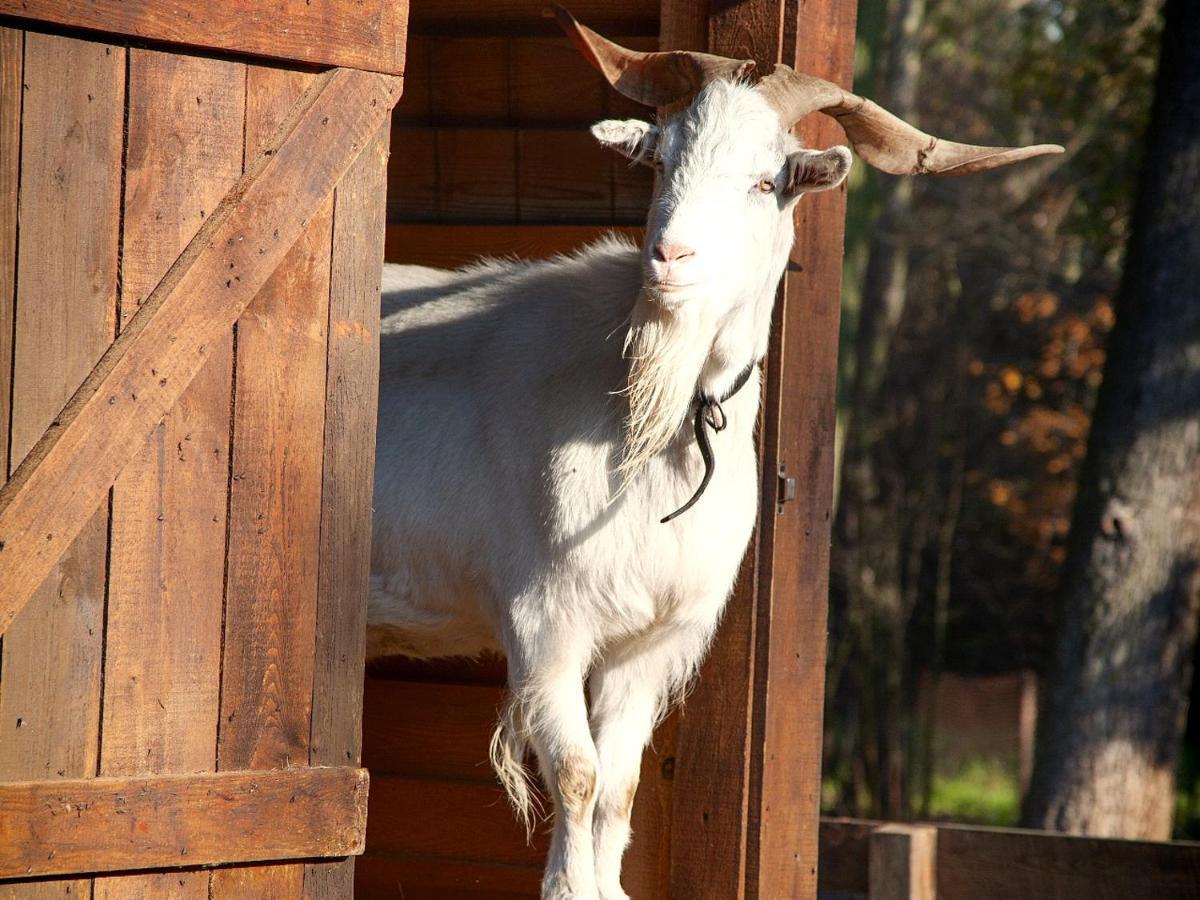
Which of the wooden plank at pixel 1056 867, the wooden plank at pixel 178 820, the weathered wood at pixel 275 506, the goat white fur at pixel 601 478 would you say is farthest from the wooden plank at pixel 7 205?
the wooden plank at pixel 1056 867

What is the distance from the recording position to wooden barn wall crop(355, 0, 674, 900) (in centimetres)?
496

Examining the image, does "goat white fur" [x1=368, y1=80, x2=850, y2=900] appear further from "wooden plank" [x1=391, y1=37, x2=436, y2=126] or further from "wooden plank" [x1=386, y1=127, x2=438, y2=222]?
"wooden plank" [x1=391, y1=37, x2=436, y2=126]

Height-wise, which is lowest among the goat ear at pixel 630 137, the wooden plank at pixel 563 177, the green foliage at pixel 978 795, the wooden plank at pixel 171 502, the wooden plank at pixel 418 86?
the green foliage at pixel 978 795

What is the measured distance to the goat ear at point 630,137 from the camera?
375 centimetres

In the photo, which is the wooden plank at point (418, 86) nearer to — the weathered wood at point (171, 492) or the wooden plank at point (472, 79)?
the wooden plank at point (472, 79)

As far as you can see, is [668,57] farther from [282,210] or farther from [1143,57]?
[1143,57]

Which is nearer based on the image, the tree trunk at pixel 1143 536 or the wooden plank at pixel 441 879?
the wooden plank at pixel 441 879

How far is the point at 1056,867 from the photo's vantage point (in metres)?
4.90

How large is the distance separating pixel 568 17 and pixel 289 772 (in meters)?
2.13

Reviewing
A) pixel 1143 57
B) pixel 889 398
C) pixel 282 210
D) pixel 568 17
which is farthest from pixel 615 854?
pixel 889 398

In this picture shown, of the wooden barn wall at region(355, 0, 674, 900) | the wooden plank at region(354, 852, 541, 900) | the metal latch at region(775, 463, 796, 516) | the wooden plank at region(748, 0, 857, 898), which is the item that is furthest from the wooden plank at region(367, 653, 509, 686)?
the metal latch at region(775, 463, 796, 516)

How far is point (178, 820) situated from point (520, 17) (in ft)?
10.2

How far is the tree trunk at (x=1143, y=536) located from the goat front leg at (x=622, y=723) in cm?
404

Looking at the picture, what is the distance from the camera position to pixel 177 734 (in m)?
3.03
